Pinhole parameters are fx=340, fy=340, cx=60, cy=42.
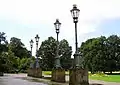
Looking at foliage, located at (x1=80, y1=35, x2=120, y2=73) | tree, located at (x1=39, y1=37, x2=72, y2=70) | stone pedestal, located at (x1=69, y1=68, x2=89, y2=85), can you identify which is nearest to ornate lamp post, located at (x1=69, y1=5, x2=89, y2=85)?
stone pedestal, located at (x1=69, y1=68, x2=89, y2=85)

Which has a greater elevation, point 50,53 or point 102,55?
point 50,53

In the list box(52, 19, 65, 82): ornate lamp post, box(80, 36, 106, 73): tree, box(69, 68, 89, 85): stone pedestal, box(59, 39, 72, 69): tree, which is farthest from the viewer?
box(59, 39, 72, 69): tree

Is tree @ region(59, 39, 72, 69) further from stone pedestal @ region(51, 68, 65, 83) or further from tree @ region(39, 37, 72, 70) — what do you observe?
stone pedestal @ region(51, 68, 65, 83)

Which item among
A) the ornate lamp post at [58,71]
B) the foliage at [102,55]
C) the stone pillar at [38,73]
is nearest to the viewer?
the ornate lamp post at [58,71]

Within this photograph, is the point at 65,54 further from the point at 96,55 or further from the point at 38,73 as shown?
the point at 38,73

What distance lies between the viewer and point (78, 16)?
Result: 23.6 metres

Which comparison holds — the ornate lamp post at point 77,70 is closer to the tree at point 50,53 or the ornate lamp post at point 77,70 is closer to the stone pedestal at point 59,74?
the stone pedestal at point 59,74

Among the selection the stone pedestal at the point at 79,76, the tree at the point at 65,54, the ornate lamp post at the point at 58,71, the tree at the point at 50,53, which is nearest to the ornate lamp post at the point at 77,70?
the stone pedestal at the point at 79,76

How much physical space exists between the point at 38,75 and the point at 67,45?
10487 centimetres

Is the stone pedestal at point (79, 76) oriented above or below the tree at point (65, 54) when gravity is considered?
below

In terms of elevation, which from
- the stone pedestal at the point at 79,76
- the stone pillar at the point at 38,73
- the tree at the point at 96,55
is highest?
the tree at the point at 96,55

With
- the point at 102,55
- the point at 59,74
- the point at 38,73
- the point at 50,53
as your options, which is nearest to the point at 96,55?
the point at 102,55

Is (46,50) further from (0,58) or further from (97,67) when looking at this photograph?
(0,58)

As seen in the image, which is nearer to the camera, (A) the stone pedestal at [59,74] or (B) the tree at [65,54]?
(A) the stone pedestal at [59,74]
